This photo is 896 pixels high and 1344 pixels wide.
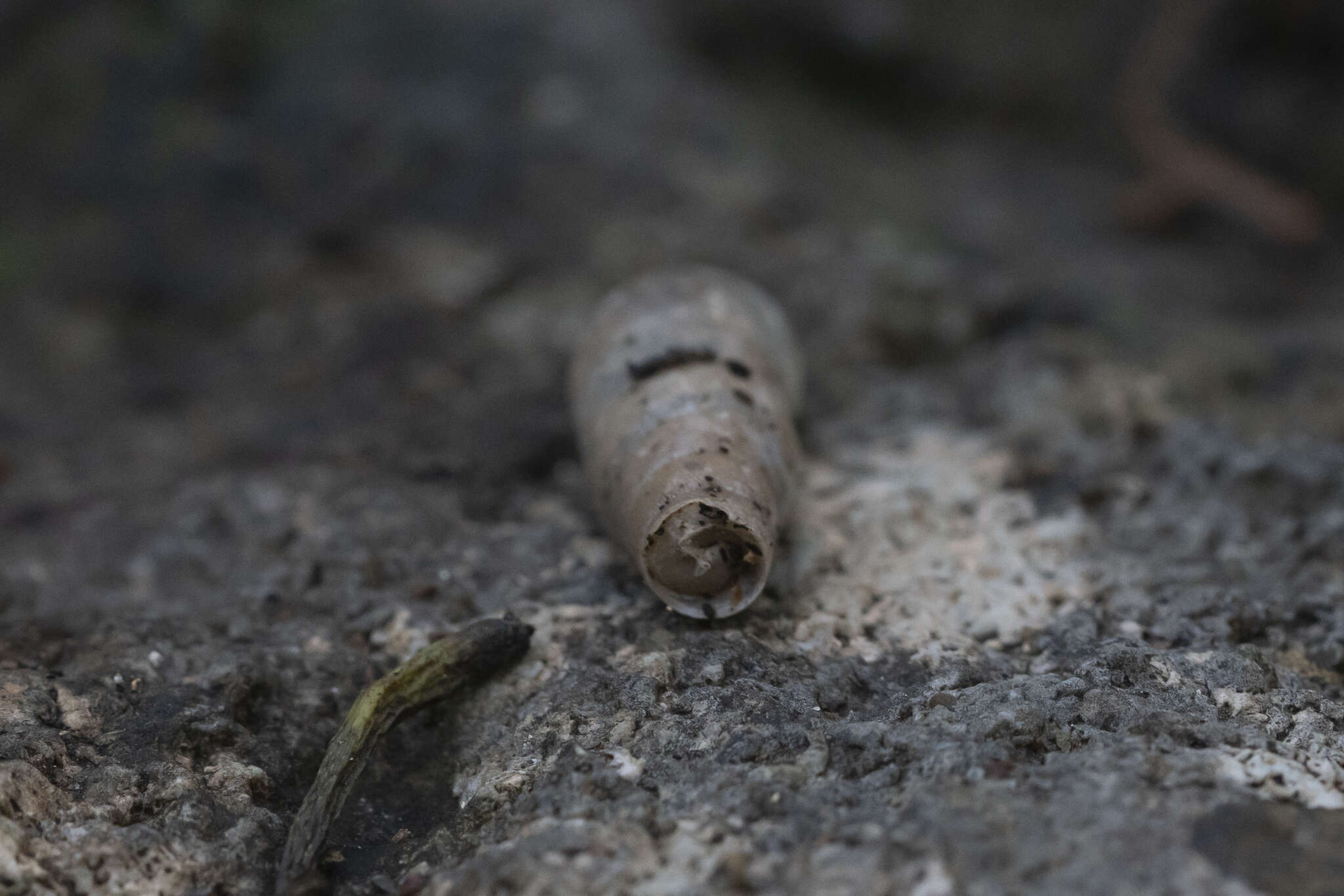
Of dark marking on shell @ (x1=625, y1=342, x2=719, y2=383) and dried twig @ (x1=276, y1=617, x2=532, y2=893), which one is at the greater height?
dark marking on shell @ (x1=625, y1=342, x2=719, y2=383)

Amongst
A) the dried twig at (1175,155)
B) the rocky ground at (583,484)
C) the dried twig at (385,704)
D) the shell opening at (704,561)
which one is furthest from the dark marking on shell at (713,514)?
the dried twig at (1175,155)

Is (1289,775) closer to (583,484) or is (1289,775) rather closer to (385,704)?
(385,704)

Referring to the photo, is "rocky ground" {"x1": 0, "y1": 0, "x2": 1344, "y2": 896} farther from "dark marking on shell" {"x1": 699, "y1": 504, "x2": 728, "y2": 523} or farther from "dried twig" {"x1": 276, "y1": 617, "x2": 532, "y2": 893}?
"dark marking on shell" {"x1": 699, "y1": 504, "x2": 728, "y2": 523}

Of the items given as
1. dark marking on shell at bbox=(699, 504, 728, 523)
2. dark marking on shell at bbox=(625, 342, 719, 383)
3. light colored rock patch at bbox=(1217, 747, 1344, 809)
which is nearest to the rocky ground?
light colored rock patch at bbox=(1217, 747, 1344, 809)

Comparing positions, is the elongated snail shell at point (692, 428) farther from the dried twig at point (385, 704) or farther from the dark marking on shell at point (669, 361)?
the dried twig at point (385, 704)

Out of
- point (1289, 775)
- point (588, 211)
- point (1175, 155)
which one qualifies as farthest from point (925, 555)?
point (1175, 155)

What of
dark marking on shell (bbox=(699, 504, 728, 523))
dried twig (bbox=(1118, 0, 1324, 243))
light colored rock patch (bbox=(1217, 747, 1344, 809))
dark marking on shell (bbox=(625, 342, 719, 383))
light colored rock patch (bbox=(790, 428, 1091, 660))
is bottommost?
light colored rock patch (bbox=(790, 428, 1091, 660))
